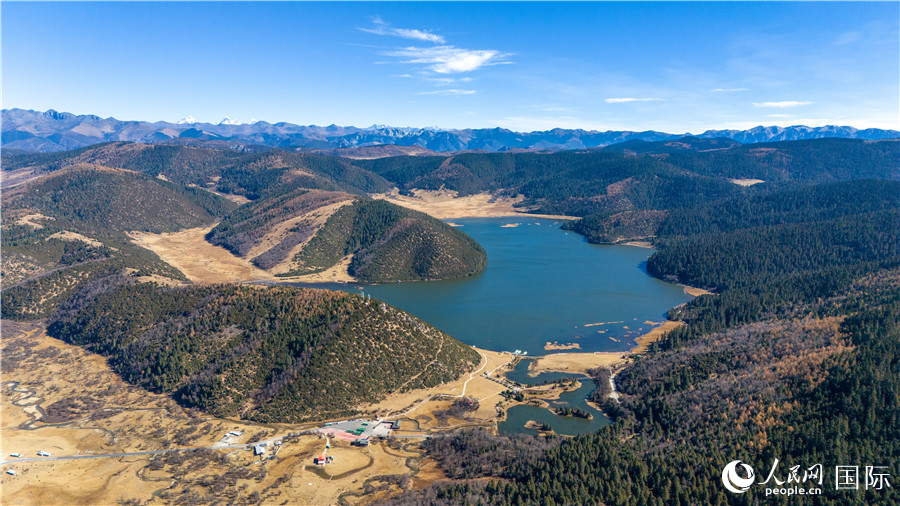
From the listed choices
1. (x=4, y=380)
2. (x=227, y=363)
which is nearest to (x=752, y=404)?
(x=227, y=363)

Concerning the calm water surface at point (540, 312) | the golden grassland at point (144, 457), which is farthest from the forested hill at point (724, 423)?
the golden grassland at point (144, 457)

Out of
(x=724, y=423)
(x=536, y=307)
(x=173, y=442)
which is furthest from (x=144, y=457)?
(x=536, y=307)

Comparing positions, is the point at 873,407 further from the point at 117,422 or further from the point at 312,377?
the point at 117,422
